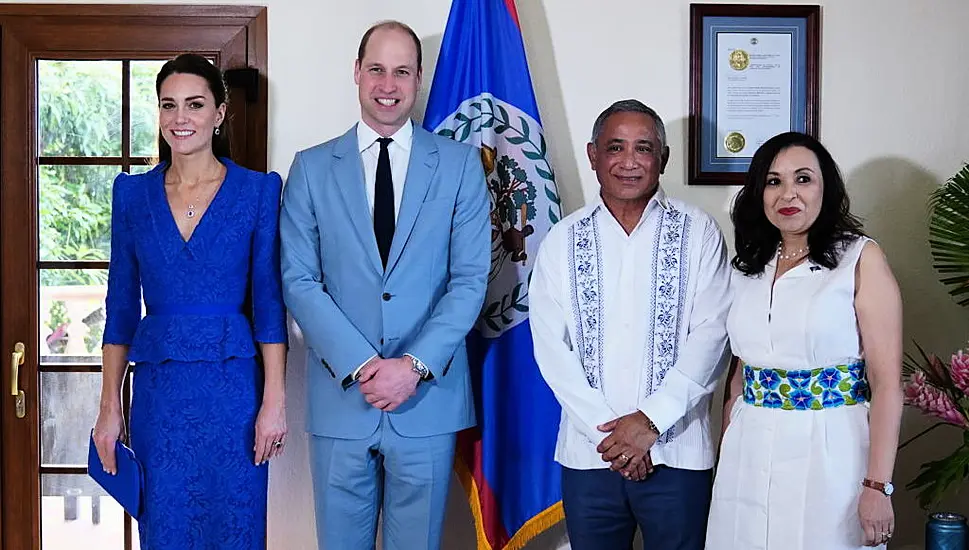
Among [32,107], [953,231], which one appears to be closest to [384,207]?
[32,107]

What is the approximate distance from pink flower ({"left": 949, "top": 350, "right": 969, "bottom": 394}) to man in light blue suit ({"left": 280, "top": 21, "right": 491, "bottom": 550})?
1270mm

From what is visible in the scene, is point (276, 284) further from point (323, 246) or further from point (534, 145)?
point (534, 145)

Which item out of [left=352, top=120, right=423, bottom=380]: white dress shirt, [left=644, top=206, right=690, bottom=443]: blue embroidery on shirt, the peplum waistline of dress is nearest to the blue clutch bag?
the peplum waistline of dress

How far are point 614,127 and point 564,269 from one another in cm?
39

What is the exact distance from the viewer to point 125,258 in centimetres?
245

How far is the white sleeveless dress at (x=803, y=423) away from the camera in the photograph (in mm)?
2078

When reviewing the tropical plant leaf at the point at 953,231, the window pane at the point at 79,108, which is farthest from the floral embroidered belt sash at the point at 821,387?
the window pane at the point at 79,108

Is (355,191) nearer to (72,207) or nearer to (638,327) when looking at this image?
(638,327)

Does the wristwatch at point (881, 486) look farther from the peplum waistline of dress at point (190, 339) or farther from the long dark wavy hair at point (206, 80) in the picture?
the long dark wavy hair at point (206, 80)

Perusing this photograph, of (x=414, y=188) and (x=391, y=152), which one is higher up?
(x=391, y=152)

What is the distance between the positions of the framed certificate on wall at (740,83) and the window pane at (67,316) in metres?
1.99

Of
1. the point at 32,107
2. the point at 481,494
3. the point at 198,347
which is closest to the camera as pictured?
the point at 198,347

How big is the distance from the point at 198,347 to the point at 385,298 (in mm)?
473

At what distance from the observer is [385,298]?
8.05ft
